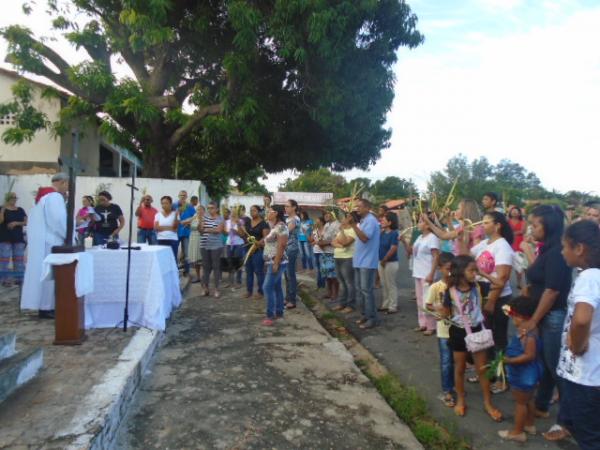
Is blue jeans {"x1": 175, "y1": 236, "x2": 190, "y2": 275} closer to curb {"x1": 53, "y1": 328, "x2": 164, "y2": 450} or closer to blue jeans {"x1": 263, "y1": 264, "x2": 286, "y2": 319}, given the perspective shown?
blue jeans {"x1": 263, "y1": 264, "x2": 286, "y2": 319}

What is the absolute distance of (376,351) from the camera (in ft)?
18.4

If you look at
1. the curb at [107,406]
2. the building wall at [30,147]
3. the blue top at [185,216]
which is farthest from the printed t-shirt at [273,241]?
the building wall at [30,147]

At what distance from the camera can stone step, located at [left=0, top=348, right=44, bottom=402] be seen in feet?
10.3

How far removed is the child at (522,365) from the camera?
335 cm

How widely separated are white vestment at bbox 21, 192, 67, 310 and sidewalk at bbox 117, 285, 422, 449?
64.2 inches

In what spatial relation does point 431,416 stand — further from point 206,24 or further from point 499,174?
point 499,174

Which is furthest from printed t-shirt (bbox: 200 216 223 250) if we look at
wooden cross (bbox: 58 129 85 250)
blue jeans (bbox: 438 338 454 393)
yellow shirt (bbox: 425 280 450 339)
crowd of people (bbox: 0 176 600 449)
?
blue jeans (bbox: 438 338 454 393)

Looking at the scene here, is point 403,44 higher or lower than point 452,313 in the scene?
higher

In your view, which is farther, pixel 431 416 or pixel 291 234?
pixel 291 234

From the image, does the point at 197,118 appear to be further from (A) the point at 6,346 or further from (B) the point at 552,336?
(B) the point at 552,336

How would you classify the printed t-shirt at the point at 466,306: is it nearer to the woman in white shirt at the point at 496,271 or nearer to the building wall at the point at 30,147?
the woman in white shirt at the point at 496,271

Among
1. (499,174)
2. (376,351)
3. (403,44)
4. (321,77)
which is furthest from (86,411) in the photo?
(499,174)

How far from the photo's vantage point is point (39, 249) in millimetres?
5699

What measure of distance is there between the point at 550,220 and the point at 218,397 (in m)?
3.08
